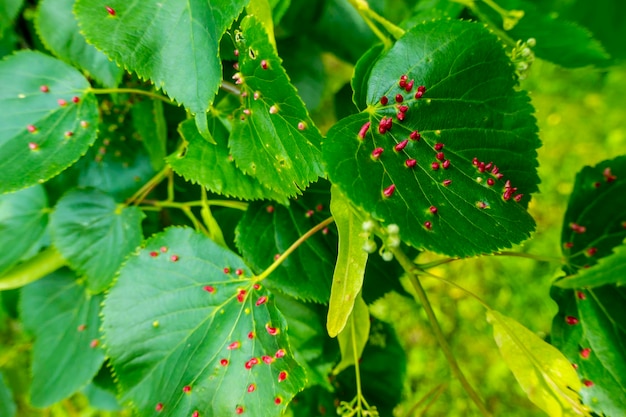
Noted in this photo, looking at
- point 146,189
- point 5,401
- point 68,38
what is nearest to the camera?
point 68,38

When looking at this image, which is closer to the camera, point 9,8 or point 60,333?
point 9,8

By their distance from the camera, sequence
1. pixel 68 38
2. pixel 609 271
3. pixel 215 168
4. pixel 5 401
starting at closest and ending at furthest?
pixel 609 271
pixel 215 168
pixel 68 38
pixel 5 401

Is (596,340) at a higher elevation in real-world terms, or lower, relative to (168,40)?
lower

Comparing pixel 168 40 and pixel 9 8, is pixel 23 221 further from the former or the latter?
pixel 168 40

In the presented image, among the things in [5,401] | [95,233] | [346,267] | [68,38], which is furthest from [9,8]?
[5,401]

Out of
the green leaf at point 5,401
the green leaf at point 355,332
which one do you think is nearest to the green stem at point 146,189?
the green leaf at point 355,332

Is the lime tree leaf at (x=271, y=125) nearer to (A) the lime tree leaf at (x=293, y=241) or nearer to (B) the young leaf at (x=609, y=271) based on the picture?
(A) the lime tree leaf at (x=293, y=241)
